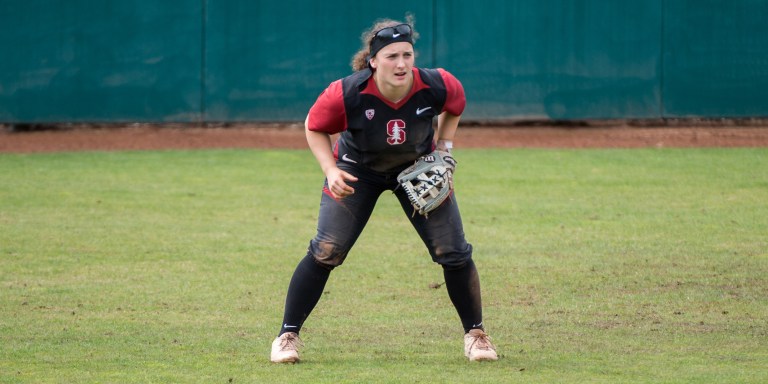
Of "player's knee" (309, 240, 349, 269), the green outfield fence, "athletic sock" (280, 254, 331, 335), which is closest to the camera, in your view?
"player's knee" (309, 240, 349, 269)

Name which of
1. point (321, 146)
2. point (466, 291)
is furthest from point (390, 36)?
point (466, 291)

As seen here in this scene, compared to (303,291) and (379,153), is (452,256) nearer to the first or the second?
(379,153)

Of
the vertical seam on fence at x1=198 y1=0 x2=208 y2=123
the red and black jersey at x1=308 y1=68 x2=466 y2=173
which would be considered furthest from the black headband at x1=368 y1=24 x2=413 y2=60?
the vertical seam on fence at x1=198 y1=0 x2=208 y2=123

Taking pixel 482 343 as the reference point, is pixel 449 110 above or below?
above

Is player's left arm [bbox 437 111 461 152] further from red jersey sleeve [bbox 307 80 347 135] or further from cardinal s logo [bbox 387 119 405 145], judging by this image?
red jersey sleeve [bbox 307 80 347 135]

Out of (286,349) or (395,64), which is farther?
(286,349)

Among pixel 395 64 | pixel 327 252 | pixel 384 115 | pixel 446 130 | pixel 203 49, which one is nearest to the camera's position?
pixel 395 64

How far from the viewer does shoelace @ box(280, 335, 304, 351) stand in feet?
17.7

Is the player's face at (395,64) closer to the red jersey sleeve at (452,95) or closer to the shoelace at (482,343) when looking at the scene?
the red jersey sleeve at (452,95)

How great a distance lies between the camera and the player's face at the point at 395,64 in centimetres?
520

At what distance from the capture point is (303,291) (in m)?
5.53

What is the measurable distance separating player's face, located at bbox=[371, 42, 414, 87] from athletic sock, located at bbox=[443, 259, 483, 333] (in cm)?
96

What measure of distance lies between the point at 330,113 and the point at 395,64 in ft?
1.29

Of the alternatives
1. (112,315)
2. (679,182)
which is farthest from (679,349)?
(679,182)
